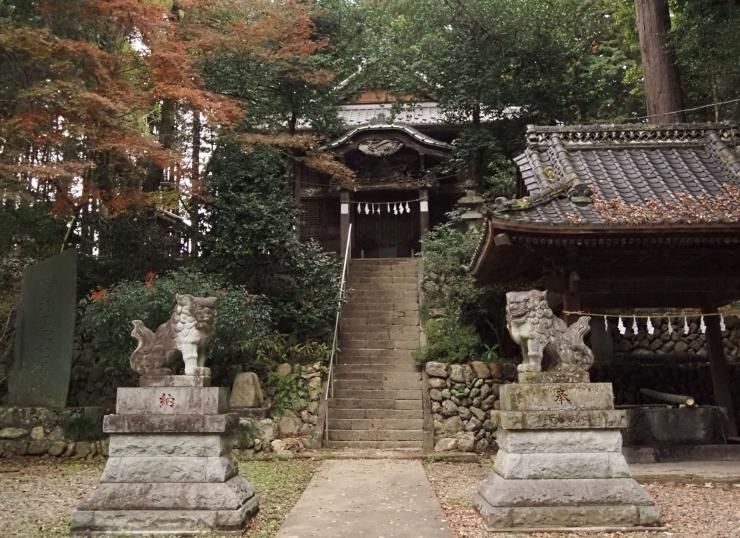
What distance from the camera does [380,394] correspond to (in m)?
12.5

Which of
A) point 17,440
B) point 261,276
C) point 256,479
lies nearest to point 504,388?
point 256,479

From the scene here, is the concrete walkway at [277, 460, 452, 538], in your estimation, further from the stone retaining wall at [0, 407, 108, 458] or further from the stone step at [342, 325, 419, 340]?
the stone step at [342, 325, 419, 340]

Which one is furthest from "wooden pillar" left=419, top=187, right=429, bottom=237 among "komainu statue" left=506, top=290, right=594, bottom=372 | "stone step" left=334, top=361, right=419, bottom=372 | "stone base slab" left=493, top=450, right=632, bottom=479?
"stone base slab" left=493, top=450, right=632, bottom=479

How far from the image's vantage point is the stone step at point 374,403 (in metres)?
12.2

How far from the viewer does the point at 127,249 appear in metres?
13.5

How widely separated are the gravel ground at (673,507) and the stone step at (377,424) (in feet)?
7.62

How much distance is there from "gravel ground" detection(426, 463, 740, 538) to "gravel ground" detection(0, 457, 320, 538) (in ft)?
6.13

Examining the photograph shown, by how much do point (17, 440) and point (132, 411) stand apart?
6800 millimetres

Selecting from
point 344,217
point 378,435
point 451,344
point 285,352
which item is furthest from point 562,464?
point 344,217

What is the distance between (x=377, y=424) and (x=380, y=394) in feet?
2.81

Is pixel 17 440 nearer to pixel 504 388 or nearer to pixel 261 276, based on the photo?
pixel 261 276

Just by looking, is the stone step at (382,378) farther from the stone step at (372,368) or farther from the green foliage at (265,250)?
the green foliage at (265,250)

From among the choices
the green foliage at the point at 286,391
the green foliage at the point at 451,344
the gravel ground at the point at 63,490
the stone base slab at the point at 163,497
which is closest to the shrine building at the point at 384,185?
the green foliage at the point at 451,344

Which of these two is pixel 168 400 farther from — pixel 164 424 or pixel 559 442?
pixel 559 442
